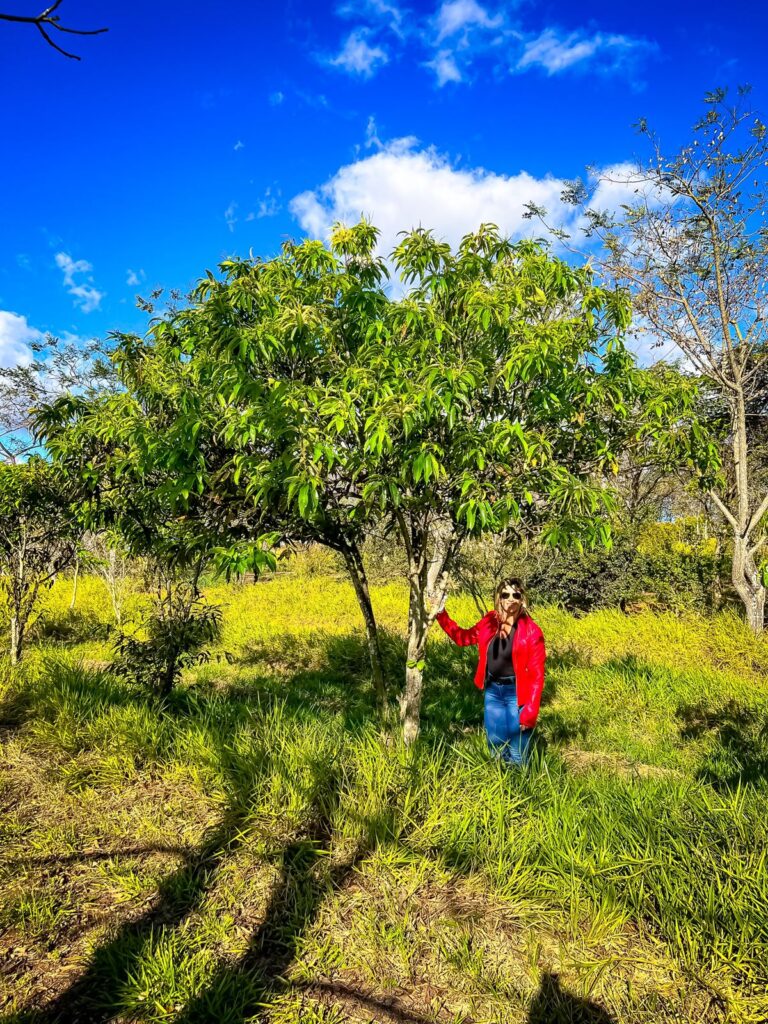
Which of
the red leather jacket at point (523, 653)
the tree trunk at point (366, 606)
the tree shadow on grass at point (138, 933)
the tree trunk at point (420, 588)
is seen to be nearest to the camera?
the tree shadow on grass at point (138, 933)

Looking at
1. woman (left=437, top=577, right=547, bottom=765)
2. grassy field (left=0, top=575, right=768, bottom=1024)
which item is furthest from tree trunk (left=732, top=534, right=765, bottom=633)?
woman (left=437, top=577, right=547, bottom=765)

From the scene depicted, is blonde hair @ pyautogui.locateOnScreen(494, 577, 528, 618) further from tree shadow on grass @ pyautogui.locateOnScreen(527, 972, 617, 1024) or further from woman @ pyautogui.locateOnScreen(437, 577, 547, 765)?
tree shadow on grass @ pyautogui.locateOnScreen(527, 972, 617, 1024)

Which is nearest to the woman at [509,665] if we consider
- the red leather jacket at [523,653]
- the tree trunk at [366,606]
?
the red leather jacket at [523,653]

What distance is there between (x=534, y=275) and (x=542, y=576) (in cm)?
882

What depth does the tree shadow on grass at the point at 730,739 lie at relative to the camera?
4.48 metres

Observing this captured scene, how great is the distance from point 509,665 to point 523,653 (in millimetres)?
154

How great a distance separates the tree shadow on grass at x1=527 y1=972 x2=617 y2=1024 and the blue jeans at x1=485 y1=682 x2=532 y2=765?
2.03m

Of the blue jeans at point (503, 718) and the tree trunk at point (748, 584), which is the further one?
the tree trunk at point (748, 584)

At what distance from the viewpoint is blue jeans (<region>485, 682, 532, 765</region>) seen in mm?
4328

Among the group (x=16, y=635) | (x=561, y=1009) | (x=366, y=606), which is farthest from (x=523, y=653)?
(x=16, y=635)

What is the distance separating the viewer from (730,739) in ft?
17.7

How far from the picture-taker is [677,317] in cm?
922

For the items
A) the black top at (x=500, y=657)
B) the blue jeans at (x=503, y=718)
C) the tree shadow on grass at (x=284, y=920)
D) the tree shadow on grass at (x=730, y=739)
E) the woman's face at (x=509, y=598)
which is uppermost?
the woman's face at (x=509, y=598)

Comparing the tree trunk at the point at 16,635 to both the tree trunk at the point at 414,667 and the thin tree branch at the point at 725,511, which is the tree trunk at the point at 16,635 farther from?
the thin tree branch at the point at 725,511
